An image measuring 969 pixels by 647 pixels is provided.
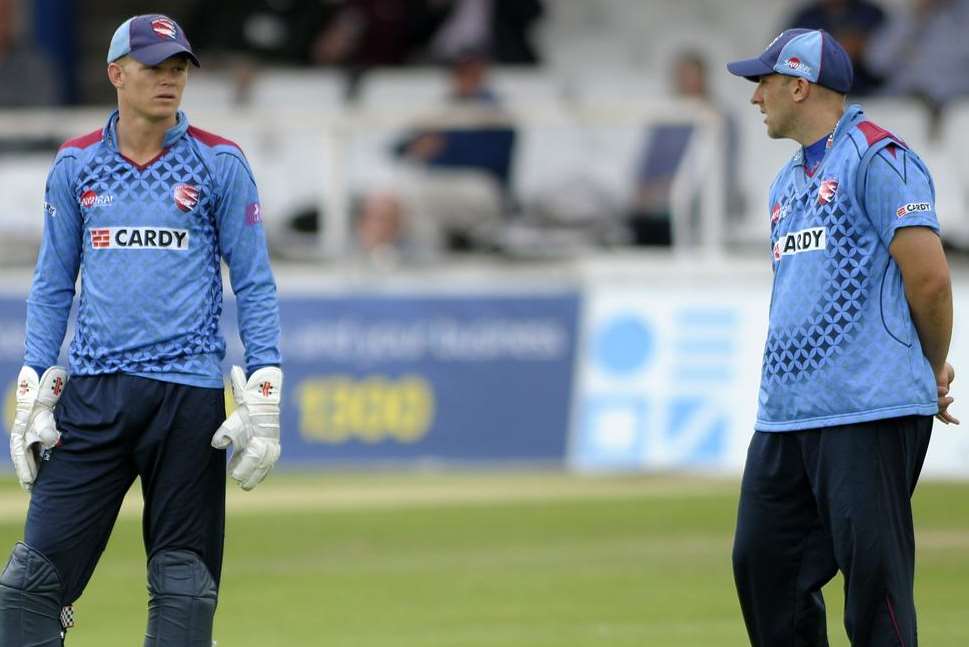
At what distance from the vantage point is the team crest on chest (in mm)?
6219

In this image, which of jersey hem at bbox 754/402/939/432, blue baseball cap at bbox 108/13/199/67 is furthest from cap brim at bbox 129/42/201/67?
jersey hem at bbox 754/402/939/432

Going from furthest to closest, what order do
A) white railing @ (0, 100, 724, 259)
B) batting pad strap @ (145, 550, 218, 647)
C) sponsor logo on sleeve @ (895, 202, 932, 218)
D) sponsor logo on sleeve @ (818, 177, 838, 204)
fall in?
white railing @ (0, 100, 724, 259) → batting pad strap @ (145, 550, 218, 647) → sponsor logo on sleeve @ (818, 177, 838, 204) → sponsor logo on sleeve @ (895, 202, 932, 218)

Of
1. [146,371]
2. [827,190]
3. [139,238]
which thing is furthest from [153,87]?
[827,190]

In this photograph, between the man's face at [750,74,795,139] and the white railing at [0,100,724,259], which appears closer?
the man's face at [750,74,795,139]

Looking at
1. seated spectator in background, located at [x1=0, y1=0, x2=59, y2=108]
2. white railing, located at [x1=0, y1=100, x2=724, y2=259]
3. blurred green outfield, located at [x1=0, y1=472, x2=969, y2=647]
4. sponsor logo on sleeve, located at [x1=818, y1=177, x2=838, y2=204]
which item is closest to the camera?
sponsor logo on sleeve, located at [x1=818, y1=177, x2=838, y2=204]

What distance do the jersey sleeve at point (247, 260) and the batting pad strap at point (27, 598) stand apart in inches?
35.9

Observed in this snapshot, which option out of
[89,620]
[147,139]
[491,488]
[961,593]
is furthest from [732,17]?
[147,139]

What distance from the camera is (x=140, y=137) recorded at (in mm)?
6266

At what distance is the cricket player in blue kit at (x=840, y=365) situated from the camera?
5.96m

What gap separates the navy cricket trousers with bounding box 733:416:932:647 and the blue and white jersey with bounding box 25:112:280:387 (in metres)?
1.65

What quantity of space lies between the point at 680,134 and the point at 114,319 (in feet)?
32.2

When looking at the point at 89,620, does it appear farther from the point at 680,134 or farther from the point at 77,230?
the point at 680,134

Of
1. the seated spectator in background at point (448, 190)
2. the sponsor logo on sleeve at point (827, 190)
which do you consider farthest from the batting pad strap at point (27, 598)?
the seated spectator in background at point (448, 190)

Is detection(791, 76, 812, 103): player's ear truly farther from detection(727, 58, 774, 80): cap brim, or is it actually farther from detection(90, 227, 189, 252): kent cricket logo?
detection(90, 227, 189, 252): kent cricket logo
